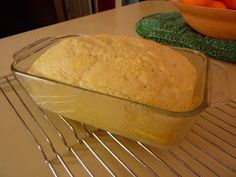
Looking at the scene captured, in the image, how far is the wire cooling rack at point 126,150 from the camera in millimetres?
372

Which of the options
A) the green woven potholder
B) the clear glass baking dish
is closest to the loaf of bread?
the clear glass baking dish

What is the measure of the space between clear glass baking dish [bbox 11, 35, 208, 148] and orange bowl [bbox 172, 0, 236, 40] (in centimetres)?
22

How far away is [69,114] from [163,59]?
0.17 m

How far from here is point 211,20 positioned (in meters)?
0.67

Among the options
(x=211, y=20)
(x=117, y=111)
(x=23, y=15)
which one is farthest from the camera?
(x=23, y=15)

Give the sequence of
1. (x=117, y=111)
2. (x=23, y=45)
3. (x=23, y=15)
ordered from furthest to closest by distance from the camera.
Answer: (x=23, y=15)
(x=23, y=45)
(x=117, y=111)

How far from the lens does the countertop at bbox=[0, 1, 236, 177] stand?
1.26 ft

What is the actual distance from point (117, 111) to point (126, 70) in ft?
0.22

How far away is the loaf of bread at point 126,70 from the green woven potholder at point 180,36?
0.22 metres

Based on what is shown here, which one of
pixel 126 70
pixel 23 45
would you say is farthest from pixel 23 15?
pixel 126 70

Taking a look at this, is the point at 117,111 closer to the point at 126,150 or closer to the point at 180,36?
the point at 126,150

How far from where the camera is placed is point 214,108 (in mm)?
489

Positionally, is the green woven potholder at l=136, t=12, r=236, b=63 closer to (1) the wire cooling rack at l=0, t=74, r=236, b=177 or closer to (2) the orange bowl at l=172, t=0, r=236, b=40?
(2) the orange bowl at l=172, t=0, r=236, b=40

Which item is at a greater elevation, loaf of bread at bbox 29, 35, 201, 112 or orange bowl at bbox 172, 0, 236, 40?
loaf of bread at bbox 29, 35, 201, 112
